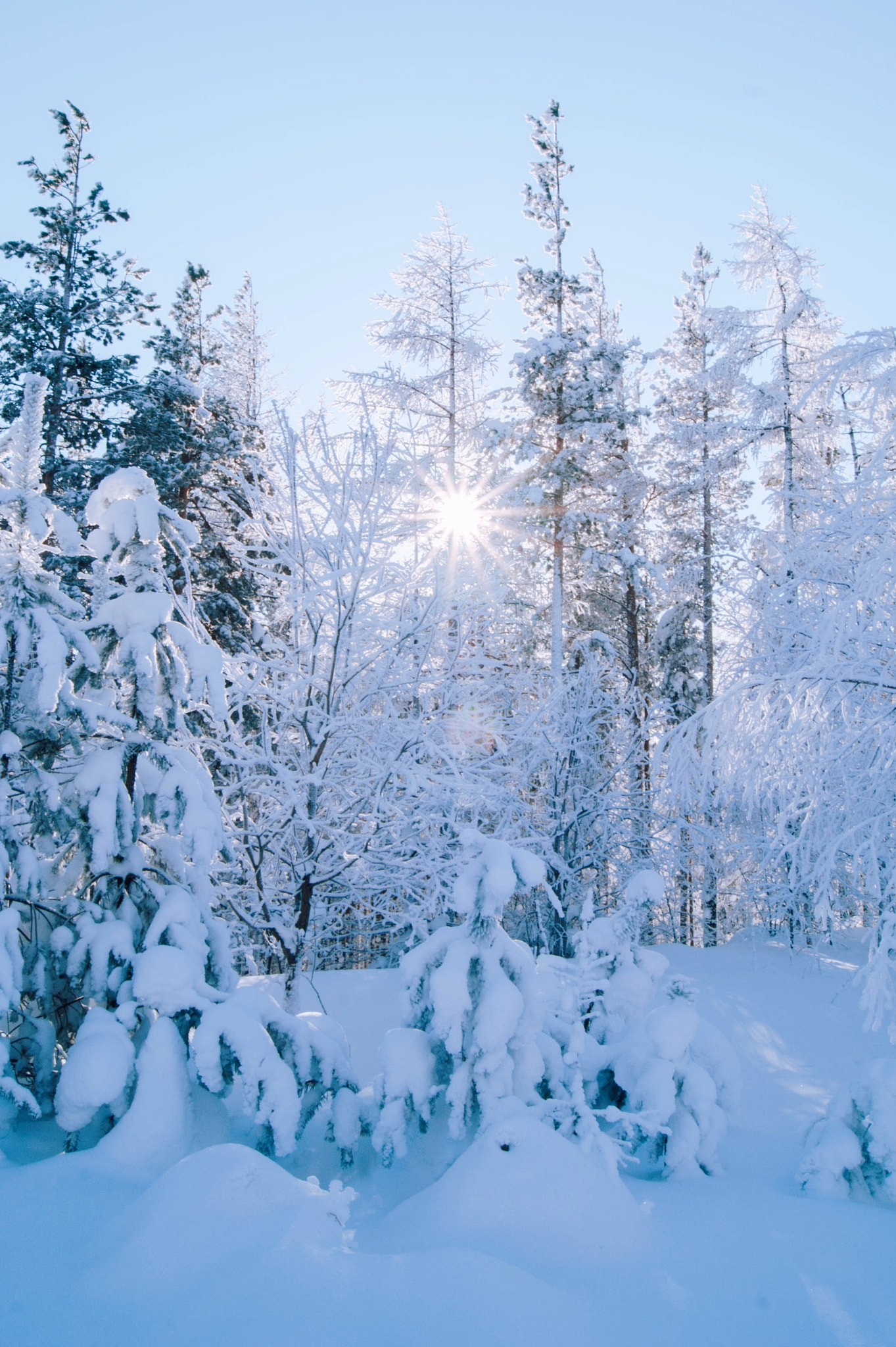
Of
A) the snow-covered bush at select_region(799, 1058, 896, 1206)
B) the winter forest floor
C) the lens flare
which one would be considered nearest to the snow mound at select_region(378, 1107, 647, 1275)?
the winter forest floor

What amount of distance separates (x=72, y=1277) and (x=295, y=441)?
19.5 ft

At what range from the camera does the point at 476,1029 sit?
429 centimetres

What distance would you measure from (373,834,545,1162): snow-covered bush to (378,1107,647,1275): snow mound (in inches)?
18.1

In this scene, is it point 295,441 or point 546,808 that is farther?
point 546,808

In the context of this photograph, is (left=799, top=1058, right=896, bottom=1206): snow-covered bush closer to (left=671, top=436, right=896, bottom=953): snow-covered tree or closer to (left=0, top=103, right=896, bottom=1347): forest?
(left=0, top=103, right=896, bottom=1347): forest

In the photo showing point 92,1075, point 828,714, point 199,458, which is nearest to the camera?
point 92,1075

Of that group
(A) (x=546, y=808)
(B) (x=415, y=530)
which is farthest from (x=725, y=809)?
(B) (x=415, y=530)

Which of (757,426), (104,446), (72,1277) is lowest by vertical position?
(72,1277)

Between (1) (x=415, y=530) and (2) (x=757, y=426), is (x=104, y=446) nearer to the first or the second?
(1) (x=415, y=530)

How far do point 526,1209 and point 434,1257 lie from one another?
1.88ft

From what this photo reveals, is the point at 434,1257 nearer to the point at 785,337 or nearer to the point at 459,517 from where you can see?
the point at 459,517

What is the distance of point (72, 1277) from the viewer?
303 cm

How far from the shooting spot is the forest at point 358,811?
14.1ft

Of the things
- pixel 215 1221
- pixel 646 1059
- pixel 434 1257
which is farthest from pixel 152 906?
pixel 646 1059
